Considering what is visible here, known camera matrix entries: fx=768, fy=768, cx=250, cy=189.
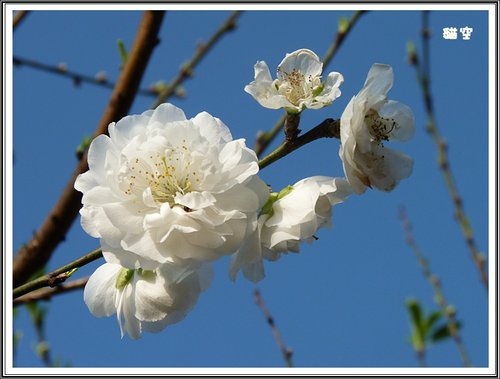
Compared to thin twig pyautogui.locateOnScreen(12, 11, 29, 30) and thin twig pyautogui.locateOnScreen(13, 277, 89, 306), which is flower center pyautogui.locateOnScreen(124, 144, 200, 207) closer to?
thin twig pyautogui.locateOnScreen(13, 277, 89, 306)

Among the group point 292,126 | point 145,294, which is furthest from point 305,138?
point 145,294

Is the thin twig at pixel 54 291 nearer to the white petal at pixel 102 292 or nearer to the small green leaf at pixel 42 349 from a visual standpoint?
the white petal at pixel 102 292

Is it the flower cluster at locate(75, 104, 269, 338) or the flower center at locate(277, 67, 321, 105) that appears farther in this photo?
the flower center at locate(277, 67, 321, 105)

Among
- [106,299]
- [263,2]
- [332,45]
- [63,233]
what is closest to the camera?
[106,299]

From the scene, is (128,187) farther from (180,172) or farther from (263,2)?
(263,2)

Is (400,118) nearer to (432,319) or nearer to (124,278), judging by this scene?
(124,278)

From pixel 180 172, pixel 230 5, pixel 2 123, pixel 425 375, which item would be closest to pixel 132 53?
pixel 230 5

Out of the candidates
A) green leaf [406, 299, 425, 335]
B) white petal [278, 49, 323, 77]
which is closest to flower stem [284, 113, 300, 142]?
white petal [278, 49, 323, 77]
